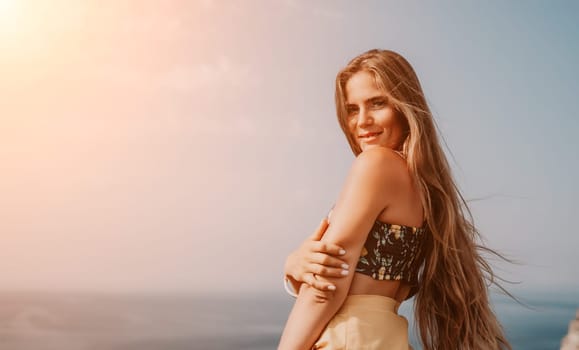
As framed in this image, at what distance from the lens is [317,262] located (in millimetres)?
1996

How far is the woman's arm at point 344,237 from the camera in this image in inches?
78.5

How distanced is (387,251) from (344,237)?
0.55ft

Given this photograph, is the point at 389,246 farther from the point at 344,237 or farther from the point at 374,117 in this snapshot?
the point at 374,117

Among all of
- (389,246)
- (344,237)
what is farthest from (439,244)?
(344,237)

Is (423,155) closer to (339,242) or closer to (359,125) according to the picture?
(359,125)

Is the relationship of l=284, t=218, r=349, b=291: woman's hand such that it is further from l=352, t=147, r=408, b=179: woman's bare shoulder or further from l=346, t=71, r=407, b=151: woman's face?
l=346, t=71, r=407, b=151: woman's face

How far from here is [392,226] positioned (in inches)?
82.3

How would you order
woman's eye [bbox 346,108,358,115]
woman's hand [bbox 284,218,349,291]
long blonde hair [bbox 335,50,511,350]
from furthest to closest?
1. woman's eye [bbox 346,108,358,115]
2. long blonde hair [bbox 335,50,511,350]
3. woman's hand [bbox 284,218,349,291]

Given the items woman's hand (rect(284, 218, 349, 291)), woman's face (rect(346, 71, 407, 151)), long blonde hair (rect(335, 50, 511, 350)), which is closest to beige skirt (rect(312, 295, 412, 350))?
woman's hand (rect(284, 218, 349, 291))

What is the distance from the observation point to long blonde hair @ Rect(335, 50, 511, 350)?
2.23 metres

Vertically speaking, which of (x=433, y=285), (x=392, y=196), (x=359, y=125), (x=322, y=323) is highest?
(x=359, y=125)

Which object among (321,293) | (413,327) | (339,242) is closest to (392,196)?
(339,242)

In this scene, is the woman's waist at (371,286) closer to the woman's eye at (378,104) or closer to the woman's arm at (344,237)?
the woman's arm at (344,237)

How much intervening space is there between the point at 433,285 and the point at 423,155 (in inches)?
18.9
